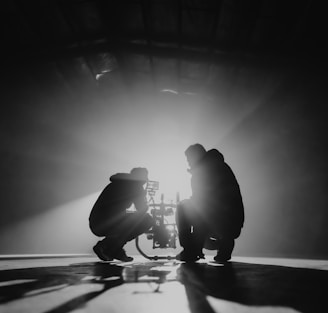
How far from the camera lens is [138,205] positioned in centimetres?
334

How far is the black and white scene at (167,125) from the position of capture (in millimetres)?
3189

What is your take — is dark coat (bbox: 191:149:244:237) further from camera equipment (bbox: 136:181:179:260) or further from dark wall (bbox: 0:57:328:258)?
dark wall (bbox: 0:57:328:258)

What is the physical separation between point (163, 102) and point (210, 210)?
626cm

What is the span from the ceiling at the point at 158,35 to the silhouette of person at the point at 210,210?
3706 mm

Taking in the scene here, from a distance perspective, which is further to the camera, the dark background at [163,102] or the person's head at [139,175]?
the dark background at [163,102]

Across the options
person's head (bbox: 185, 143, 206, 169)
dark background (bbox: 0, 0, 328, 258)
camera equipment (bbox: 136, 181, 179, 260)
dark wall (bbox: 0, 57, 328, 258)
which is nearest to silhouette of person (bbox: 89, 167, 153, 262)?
camera equipment (bbox: 136, 181, 179, 260)

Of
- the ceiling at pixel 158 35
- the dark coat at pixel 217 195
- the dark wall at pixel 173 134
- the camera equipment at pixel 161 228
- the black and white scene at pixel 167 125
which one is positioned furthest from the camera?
the dark wall at pixel 173 134

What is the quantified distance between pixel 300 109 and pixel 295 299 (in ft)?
18.9

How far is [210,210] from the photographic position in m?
2.88

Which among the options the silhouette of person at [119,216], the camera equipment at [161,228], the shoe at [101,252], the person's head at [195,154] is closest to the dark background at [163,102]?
the camera equipment at [161,228]

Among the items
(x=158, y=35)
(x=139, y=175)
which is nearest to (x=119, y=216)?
(x=139, y=175)

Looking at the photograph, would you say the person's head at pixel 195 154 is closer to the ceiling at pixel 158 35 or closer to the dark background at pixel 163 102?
the dark background at pixel 163 102

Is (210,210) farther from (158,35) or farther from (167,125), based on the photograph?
(167,125)

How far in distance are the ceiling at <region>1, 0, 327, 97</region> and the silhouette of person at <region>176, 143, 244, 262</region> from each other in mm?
3706
